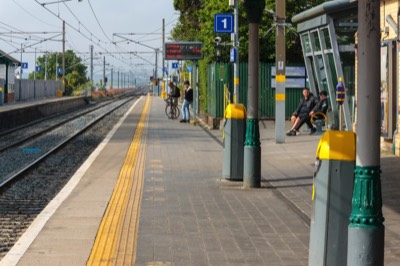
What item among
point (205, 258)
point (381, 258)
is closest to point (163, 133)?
point (205, 258)

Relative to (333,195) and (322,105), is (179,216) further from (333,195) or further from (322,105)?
(322,105)

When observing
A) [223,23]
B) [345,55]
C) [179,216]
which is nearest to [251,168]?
[179,216]

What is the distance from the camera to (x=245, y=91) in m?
31.0

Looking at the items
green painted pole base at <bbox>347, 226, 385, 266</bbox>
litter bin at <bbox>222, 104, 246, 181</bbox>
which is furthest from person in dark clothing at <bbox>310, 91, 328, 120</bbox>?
green painted pole base at <bbox>347, 226, 385, 266</bbox>

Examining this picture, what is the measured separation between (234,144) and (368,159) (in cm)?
838

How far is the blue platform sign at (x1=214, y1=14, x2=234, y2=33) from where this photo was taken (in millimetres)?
23000

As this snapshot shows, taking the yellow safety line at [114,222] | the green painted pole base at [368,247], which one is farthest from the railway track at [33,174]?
the green painted pole base at [368,247]

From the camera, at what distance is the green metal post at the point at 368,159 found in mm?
5570

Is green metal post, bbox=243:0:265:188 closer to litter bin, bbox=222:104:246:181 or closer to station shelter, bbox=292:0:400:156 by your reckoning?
litter bin, bbox=222:104:246:181

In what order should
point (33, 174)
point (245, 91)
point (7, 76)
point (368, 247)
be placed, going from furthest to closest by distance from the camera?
1. point (7, 76)
2. point (245, 91)
3. point (33, 174)
4. point (368, 247)

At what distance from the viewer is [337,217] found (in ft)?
21.4

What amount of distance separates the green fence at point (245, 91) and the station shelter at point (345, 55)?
4.28 metres

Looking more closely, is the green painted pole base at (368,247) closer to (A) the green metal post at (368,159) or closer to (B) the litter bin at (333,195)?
(A) the green metal post at (368,159)

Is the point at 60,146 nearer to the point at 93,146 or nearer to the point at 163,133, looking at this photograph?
the point at 93,146
